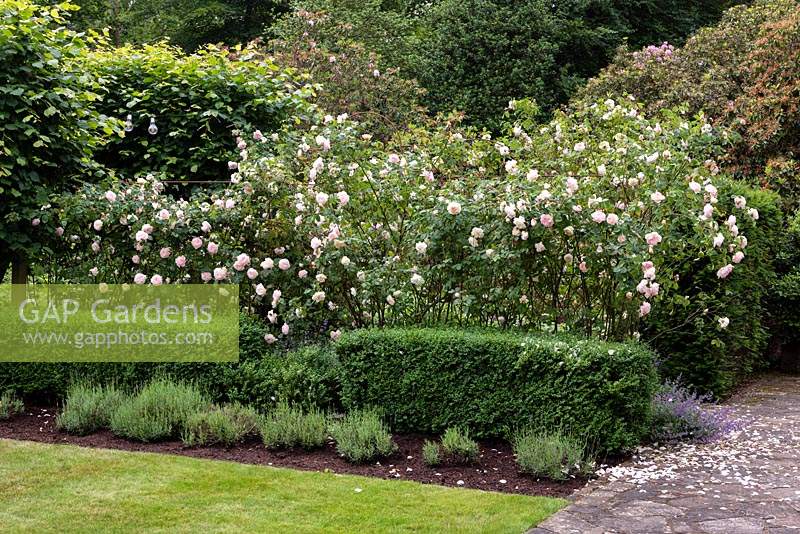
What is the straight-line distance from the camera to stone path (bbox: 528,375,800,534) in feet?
13.8

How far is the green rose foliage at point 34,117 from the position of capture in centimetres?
733

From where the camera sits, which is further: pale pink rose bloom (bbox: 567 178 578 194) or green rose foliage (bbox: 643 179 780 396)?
green rose foliage (bbox: 643 179 780 396)

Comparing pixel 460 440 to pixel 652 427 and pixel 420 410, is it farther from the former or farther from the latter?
pixel 652 427

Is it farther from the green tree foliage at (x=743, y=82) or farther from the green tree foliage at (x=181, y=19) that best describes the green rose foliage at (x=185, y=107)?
the green tree foliage at (x=181, y=19)

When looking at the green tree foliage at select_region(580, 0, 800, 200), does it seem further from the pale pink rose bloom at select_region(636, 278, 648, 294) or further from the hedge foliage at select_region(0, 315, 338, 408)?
the hedge foliage at select_region(0, 315, 338, 408)

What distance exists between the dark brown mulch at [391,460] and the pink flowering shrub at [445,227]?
121cm

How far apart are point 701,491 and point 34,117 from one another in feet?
19.9

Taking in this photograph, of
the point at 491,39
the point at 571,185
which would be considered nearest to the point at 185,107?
the point at 571,185

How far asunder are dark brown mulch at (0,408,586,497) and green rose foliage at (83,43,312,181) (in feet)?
12.6

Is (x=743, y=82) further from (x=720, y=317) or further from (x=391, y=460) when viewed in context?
(x=391, y=460)

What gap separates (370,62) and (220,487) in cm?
1183

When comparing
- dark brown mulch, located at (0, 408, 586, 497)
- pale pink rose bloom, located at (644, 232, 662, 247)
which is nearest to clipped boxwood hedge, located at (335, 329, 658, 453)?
dark brown mulch, located at (0, 408, 586, 497)

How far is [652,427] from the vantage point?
5.86m

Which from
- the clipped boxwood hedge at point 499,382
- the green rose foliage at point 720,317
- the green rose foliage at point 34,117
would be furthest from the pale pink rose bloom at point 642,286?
the green rose foliage at point 34,117
